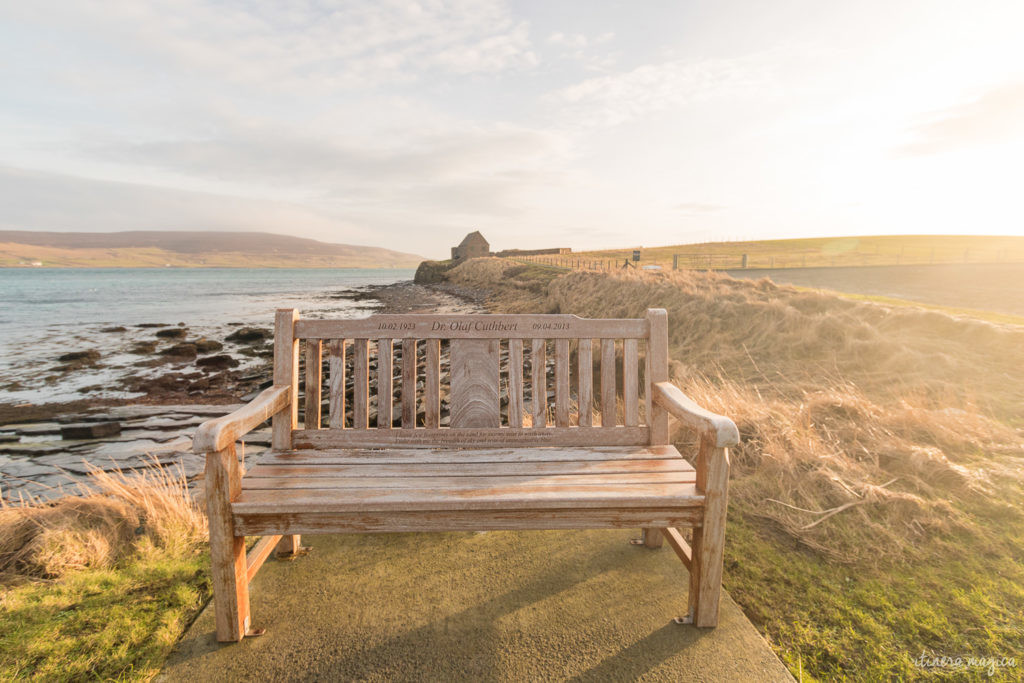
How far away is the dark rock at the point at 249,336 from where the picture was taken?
57.1 ft

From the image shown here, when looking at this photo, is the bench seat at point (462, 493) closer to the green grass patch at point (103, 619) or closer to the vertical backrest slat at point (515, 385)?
the vertical backrest slat at point (515, 385)

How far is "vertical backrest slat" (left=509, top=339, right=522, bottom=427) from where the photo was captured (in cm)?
282

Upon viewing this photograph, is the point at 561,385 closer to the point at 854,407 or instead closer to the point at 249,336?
the point at 854,407

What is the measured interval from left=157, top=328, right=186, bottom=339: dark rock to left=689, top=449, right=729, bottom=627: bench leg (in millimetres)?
21077

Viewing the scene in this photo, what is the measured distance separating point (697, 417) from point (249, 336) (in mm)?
18591

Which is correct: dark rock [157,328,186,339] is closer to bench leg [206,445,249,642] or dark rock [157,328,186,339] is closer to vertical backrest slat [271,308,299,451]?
vertical backrest slat [271,308,299,451]

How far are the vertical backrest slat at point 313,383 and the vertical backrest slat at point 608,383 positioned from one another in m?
1.62

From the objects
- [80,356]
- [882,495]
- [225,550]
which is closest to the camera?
[225,550]

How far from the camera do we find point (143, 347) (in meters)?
16.1

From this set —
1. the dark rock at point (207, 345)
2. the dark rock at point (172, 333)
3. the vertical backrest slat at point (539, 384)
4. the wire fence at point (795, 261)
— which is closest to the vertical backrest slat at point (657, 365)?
the vertical backrest slat at point (539, 384)

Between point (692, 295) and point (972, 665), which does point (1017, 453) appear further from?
point (692, 295)

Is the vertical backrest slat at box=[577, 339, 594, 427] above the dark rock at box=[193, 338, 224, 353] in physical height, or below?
above

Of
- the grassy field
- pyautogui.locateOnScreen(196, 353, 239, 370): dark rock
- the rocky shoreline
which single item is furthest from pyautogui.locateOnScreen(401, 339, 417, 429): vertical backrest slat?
the grassy field

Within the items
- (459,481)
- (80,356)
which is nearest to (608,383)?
(459,481)
